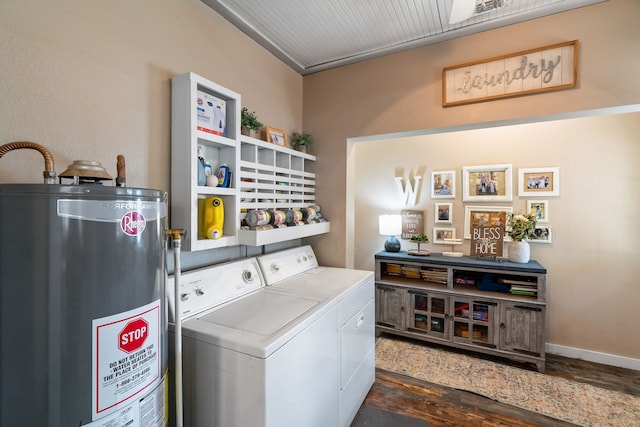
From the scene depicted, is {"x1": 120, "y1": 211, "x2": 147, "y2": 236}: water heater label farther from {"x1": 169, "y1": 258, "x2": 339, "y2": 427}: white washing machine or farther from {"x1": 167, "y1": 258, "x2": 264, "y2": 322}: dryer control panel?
{"x1": 169, "y1": 258, "x2": 339, "y2": 427}: white washing machine

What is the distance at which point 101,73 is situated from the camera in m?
1.24

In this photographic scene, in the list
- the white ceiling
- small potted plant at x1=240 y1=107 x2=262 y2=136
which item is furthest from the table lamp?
small potted plant at x1=240 y1=107 x2=262 y2=136

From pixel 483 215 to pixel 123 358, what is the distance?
3.19 meters

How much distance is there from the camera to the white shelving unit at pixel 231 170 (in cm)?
146

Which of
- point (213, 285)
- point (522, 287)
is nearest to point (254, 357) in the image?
point (213, 285)

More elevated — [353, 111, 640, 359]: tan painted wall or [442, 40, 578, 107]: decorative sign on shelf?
[442, 40, 578, 107]: decorative sign on shelf

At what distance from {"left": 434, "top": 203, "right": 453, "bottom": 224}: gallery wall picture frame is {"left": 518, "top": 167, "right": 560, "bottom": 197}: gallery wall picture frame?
0.66m

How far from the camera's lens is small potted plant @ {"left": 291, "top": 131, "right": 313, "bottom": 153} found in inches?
96.3

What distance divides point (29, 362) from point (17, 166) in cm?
70

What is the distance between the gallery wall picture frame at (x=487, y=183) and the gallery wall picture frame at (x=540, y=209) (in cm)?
20

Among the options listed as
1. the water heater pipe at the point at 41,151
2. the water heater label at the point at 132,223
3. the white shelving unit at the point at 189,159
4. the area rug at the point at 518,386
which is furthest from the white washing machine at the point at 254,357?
the area rug at the point at 518,386

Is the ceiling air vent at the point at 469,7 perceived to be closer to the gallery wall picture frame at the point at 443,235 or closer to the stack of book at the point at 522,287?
the gallery wall picture frame at the point at 443,235

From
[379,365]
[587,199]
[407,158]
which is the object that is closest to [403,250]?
[407,158]

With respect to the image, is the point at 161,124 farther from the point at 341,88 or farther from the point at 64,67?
the point at 341,88
